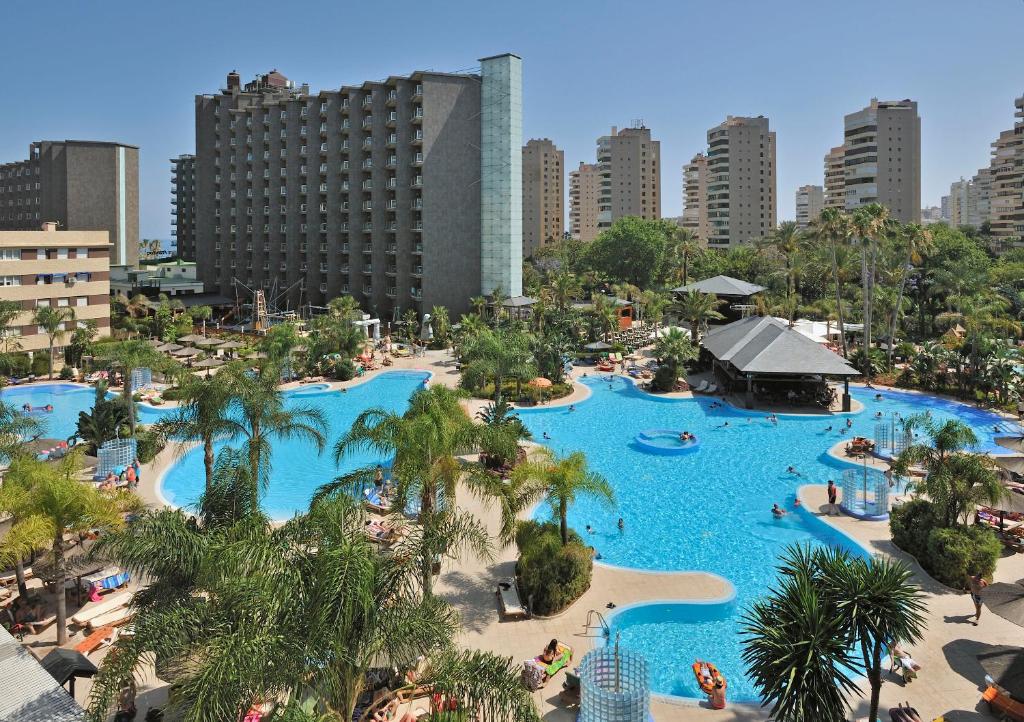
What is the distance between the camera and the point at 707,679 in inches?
512

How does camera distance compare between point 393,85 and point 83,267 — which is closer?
point 83,267

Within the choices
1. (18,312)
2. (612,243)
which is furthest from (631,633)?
(612,243)

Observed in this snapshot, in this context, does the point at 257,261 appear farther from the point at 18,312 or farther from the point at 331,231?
the point at 18,312

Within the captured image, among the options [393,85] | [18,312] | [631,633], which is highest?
[393,85]

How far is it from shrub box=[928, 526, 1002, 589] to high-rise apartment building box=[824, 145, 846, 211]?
408 ft

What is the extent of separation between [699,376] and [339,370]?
22.3 meters

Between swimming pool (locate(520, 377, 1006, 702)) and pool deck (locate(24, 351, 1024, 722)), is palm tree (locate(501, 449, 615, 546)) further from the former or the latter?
swimming pool (locate(520, 377, 1006, 702))

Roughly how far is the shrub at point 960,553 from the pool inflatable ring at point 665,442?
13.1 meters

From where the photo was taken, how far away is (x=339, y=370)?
4444 cm

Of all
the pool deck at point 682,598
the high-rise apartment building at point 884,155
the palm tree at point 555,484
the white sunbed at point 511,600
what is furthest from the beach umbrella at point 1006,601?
the high-rise apartment building at point 884,155

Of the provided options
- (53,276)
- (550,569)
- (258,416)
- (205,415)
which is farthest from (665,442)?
(53,276)

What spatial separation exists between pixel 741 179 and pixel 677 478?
111 metres

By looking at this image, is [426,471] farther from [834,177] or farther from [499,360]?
[834,177]

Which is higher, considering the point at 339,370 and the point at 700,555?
the point at 339,370
